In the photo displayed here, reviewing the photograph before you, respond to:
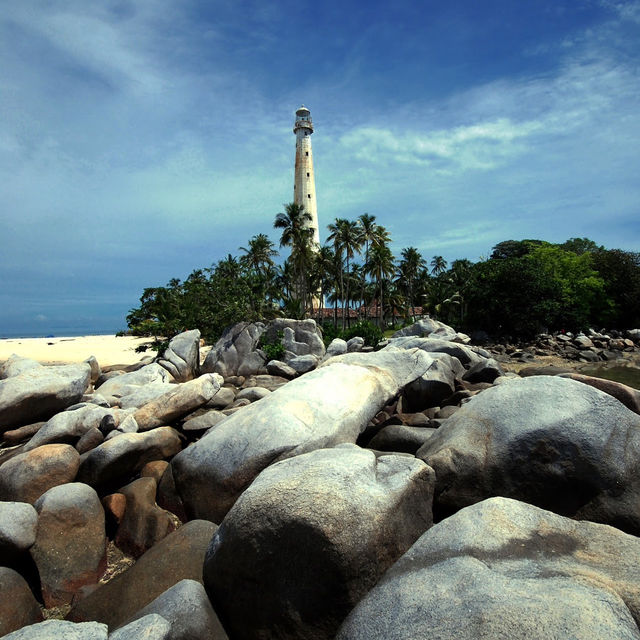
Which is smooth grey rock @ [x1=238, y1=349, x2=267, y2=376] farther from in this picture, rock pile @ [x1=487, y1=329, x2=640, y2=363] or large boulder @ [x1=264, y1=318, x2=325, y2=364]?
rock pile @ [x1=487, y1=329, x2=640, y2=363]

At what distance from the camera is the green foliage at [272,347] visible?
75.8ft

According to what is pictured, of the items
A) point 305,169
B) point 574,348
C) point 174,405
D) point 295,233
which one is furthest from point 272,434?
point 305,169

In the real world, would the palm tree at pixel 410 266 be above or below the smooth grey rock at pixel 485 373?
above

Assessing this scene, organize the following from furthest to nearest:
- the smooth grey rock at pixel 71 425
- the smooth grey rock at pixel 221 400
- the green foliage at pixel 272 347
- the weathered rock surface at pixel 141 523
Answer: the green foliage at pixel 272 347, the smooth grey rock at pixel 221 400, the smooth grey rock at pixel 71 425, the weathered rock surface at pixel 141 523

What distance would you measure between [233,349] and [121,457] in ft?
49.1

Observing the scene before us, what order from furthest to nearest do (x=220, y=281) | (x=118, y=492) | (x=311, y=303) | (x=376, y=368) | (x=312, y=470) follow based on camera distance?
(x=311, y=303), (x=220, y=281), (x=376, y=368), (x=118, y=492), (x=312, y=470)

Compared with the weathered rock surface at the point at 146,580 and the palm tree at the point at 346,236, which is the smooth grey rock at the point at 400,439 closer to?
the weathered rock surface at the point at 146,580

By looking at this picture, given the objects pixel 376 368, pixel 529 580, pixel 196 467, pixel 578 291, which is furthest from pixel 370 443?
pixel 578 291

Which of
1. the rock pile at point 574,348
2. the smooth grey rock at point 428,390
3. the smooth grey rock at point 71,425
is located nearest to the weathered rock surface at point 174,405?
the smooth grey rock at point 71,425

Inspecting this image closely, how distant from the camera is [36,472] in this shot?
7004mm

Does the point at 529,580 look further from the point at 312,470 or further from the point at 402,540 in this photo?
the point at 312,470

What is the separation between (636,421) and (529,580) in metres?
3.47

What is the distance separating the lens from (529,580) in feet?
10.4

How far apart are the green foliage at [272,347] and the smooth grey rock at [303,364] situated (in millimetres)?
1491
